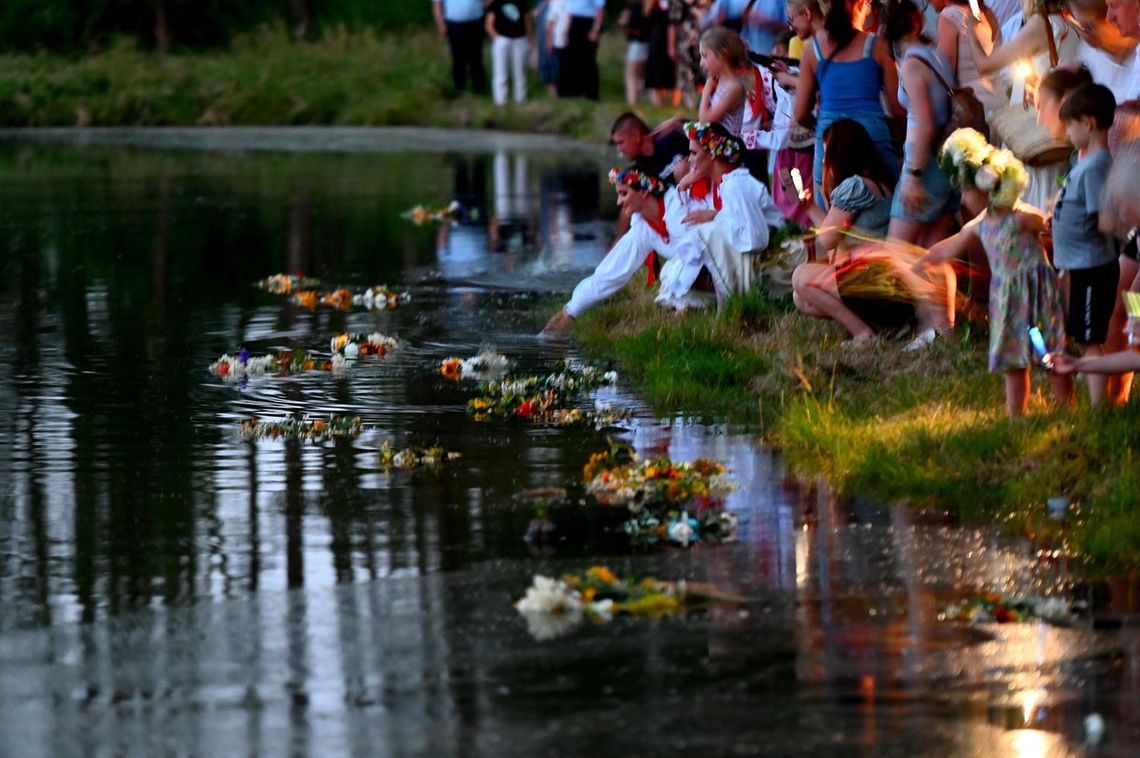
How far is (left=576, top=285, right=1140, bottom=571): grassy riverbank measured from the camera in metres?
7.48

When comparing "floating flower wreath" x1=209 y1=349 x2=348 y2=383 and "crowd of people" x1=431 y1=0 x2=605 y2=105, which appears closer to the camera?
"floating flower wreath" x1=209 y1=349 x2=348 y2=383

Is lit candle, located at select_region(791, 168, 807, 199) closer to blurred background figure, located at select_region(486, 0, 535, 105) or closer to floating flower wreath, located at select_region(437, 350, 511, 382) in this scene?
floating flower wreath, located at select_region(437, 350, 511, 382)

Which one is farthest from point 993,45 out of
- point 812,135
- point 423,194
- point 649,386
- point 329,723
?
point 423,194

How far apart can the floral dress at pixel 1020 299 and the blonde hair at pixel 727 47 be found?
4291 mm

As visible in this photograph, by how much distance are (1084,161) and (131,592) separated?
3.90 metres

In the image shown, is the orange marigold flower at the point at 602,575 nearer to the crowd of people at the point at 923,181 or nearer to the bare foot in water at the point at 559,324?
the crowd of people at the point at 923,181

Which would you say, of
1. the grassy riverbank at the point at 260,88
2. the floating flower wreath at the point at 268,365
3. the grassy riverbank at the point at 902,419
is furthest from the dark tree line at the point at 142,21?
the grassy riverbank at the point at 902,419

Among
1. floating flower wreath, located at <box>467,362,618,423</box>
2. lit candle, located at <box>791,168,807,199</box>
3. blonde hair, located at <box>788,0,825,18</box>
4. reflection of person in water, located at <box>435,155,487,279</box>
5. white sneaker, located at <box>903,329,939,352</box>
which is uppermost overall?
blonde hair, located at <box>788,0,825,18</box>

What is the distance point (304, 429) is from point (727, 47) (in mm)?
4240

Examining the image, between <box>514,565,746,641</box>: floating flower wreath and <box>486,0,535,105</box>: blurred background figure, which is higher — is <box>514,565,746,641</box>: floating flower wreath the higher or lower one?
the lower one

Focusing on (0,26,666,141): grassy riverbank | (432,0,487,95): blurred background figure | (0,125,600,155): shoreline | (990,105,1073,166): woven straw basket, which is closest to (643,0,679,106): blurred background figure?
(0,125,600,155): shoreline

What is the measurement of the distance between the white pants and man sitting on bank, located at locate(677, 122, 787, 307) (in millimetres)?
19181

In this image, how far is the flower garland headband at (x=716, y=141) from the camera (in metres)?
11.4

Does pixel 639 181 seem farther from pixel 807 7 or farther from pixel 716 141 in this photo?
pixel 807 7
